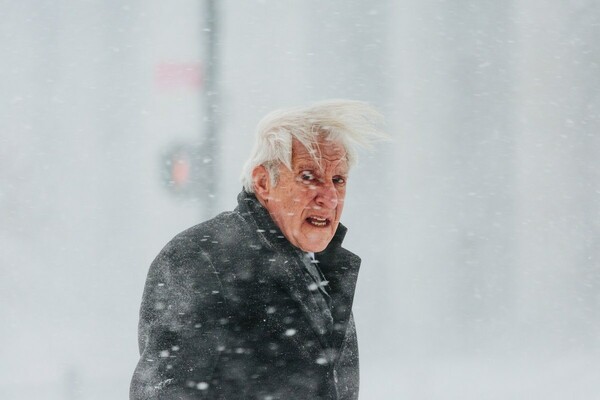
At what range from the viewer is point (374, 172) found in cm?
1022

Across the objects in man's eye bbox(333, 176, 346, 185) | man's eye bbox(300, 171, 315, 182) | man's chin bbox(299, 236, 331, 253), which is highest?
man's eye bbox(300, 171, 315, 182)

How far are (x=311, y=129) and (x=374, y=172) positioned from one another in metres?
8.10

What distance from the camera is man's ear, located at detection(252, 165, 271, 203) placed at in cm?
220

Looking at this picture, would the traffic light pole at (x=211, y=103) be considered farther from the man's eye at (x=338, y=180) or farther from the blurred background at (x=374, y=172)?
the man's eye at (x=338, y=180)

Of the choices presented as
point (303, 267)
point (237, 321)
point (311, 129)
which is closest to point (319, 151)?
point (311, 129)

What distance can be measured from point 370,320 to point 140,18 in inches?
168

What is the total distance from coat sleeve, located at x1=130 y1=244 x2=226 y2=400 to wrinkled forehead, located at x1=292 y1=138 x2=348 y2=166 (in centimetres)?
38

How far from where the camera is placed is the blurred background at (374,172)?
26.9 feet

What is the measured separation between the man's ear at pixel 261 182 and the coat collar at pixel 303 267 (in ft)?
0.07

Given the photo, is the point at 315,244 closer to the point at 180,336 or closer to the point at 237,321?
the point at 237,321

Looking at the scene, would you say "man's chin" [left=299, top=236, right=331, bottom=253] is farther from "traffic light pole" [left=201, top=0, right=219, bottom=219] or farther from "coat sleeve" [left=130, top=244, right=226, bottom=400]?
"traffic light pole" [left=201, top=0, right=219, bottom=219]

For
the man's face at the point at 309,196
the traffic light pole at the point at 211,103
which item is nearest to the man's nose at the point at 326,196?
the man's face at the point at 309,196

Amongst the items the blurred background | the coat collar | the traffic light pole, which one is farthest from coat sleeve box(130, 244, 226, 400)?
the blurred background

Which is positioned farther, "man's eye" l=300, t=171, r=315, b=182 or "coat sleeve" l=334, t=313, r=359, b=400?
"coat sleeve" l=334, t=313, r=359, b=400
